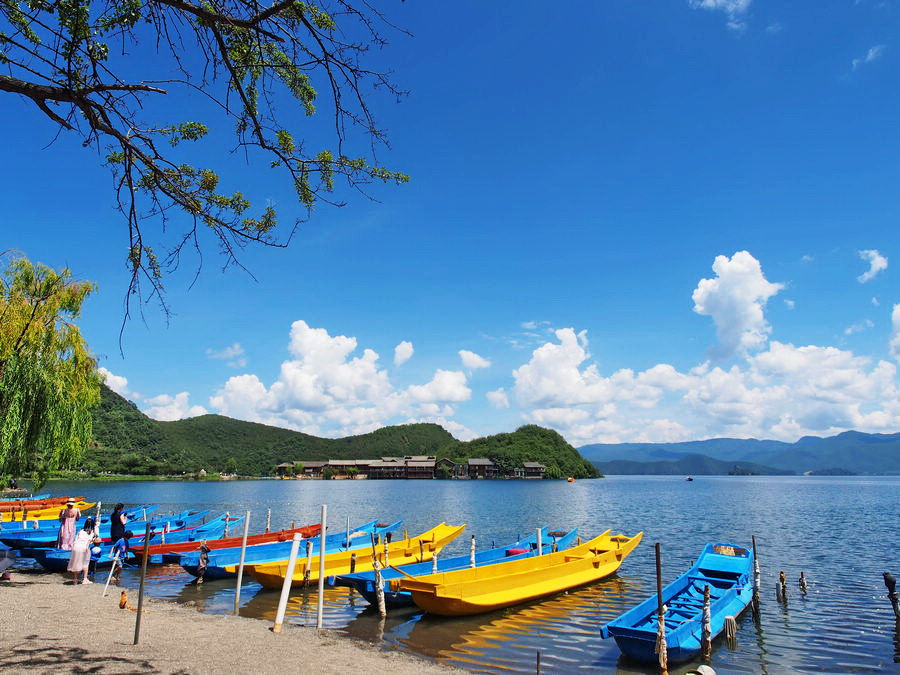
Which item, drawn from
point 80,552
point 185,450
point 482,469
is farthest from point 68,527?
point 482,469

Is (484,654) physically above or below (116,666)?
below

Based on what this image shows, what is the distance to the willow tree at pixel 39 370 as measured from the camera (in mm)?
20281

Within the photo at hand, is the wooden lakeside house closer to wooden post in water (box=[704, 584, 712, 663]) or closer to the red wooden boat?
the red wooden boat

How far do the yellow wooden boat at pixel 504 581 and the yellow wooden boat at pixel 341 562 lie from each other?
3781 mm

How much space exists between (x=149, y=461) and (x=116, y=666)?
144 meters

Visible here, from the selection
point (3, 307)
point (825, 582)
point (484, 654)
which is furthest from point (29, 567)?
point (825, 582)

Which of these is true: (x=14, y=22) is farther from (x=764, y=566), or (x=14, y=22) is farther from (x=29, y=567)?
(x=764, y=566)

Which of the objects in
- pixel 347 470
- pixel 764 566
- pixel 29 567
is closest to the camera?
pixel 29 567

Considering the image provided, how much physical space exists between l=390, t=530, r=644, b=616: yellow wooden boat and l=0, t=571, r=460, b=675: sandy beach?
316cm

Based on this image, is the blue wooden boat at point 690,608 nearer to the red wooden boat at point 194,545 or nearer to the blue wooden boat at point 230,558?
the blue wooden boat at point 230,558

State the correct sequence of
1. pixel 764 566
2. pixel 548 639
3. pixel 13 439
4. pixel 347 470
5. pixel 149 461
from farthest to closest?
1. pixel 347 470
2. pixel 149 461
3. pixel 764 566
4. pixel 13 439
5. pixel 548 639

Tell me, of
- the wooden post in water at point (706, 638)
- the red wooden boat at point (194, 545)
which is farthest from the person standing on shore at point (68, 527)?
the wooden post in water at point (706, 638)

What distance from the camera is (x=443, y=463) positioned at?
181500 millimetres

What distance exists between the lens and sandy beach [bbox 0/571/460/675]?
31.8 feet
